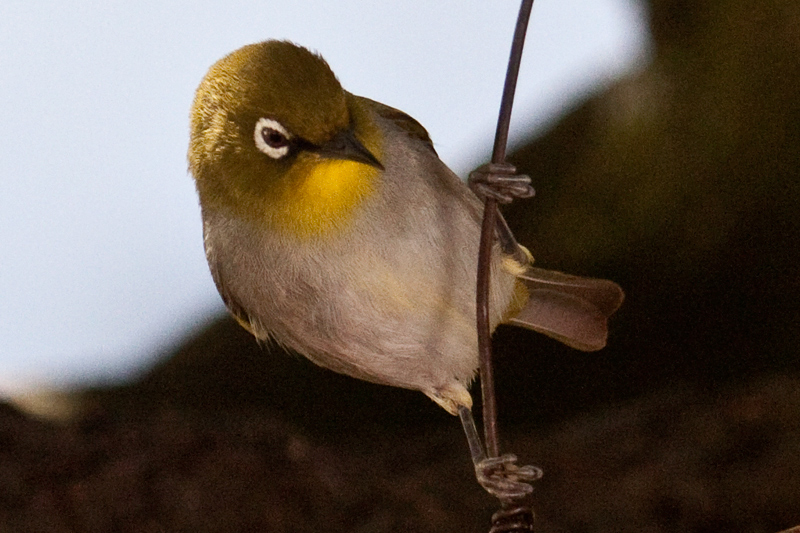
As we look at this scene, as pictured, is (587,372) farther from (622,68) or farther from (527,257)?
(527,257)

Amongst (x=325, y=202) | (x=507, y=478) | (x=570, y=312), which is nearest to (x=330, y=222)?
(x=325, y=202)

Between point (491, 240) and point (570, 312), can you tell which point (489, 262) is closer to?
point (491, 240)

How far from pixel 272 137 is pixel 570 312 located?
2.94 feet

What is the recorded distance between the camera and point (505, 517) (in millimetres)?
1449

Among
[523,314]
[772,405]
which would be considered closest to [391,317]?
[523,314]

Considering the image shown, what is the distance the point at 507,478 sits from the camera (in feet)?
5.03

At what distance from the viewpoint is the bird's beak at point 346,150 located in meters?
1.38

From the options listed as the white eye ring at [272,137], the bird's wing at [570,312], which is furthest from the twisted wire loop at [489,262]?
the bird's wing at [570,312]

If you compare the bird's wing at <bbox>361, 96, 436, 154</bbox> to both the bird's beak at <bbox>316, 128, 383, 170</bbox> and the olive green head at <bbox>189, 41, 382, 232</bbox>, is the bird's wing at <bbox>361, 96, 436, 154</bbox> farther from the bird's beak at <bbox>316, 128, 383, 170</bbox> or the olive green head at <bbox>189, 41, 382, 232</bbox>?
the bird's beak at <bbox>316, 128, 383, 170</bbox>

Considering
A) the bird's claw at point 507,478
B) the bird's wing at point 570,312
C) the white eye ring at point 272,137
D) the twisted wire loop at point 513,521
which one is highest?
the white eye ring at point 272,137

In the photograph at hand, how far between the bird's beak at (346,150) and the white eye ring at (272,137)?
66mm

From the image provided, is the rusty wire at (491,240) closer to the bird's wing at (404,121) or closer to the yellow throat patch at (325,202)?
the yellow throat patch at (325,202)

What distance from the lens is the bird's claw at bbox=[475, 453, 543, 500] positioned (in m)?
1.51

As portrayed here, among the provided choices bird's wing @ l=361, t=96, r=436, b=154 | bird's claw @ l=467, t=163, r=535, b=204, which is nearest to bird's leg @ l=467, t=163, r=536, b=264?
bird's claw @ l=467, t=163, r=535, b=204
